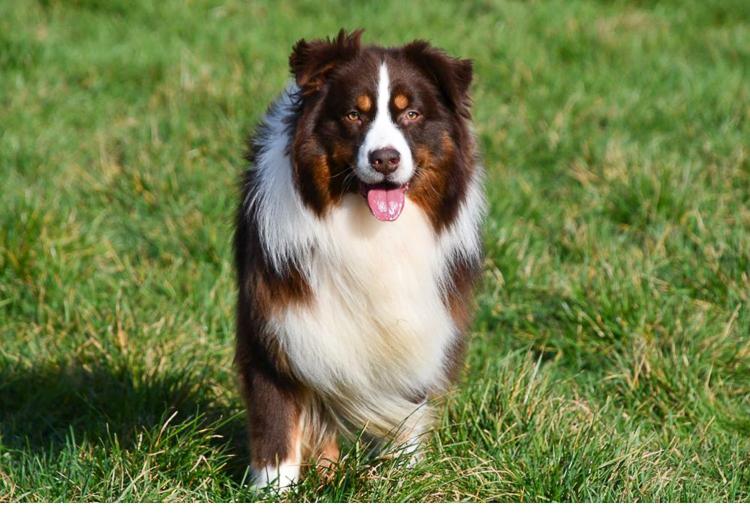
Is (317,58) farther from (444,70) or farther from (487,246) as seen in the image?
(487,246)

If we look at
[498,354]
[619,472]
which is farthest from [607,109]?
[619,472]

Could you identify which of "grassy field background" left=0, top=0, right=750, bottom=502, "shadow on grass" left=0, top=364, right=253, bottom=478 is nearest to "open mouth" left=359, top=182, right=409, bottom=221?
"grassy field background" left=0, top=0, right=750, bottom=502

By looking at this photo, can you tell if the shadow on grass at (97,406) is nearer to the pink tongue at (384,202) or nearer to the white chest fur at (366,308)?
the white chest fur at (366,308)

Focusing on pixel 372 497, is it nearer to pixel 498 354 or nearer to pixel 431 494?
pixel 431 494

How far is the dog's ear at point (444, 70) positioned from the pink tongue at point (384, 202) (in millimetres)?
374

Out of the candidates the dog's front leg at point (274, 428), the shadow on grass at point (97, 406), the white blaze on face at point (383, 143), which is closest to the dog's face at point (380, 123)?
the white blaze on face at point (383, 143)

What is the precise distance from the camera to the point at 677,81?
823 cm

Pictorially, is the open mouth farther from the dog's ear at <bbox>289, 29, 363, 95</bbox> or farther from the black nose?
the dog's ear at <bbox>289, 29, 363, 95</bbox>

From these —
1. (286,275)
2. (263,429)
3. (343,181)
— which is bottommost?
(263,429)

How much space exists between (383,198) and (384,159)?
18 centimetres

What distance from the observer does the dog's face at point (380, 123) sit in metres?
3.56

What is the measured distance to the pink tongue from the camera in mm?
3588

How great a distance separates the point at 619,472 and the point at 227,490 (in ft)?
4.48

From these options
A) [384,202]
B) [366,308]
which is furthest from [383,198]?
[366,308]
